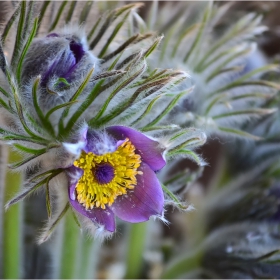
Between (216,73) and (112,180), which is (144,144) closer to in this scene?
(112,180)

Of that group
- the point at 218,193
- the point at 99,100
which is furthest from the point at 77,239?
the point at 218,193

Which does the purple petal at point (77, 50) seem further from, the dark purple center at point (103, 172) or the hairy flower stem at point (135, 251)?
the hairy flower stem at point (135, 251)

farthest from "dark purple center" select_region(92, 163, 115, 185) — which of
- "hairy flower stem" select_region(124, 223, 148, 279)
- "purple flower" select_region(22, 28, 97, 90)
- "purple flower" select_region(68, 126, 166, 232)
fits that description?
"hairy flower stem" select_region(124, 223, 148, 279)

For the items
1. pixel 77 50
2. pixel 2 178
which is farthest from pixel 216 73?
pixel 2 178

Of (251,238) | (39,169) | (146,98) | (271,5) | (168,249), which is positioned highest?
(271,5)

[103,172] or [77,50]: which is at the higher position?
[77,50]

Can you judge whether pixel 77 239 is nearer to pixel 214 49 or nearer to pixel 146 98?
pixel 146 98

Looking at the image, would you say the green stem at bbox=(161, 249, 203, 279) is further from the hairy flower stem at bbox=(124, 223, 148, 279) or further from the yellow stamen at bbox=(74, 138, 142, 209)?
the yellow stamen at bbox=(74, 138, 142, 209)

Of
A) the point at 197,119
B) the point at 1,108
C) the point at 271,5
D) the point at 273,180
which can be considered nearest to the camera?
the point at 1,108
